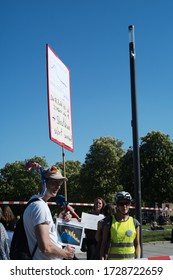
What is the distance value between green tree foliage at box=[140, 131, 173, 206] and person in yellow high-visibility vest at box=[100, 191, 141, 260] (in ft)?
169

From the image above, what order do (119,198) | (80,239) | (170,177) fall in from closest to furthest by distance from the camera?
1. (119,198)
2. (80,239)
3. (170,177)

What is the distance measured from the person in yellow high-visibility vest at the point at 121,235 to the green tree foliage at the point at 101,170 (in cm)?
5770

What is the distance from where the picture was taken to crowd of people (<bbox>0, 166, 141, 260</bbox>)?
3.50 m

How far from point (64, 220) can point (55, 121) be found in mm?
1879

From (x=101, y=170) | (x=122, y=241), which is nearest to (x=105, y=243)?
(x=122, y=241)

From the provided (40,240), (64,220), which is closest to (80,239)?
(64,220)

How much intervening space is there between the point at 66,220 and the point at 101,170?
6052 centimetres

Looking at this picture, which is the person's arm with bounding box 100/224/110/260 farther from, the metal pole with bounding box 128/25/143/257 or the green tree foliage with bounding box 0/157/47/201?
the green tree foliage with bounding box 0/157/47/201

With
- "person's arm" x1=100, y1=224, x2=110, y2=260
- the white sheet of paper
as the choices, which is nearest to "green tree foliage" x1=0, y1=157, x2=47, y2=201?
the white sheet of paper

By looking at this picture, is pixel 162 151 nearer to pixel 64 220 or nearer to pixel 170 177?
pixel 170 177

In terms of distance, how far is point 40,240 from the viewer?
11.3 ft

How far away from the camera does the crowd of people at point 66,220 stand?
3504 millimetres

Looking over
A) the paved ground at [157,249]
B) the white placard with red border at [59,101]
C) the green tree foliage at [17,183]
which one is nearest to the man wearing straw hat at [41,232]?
the white placard with red border at [59,101]

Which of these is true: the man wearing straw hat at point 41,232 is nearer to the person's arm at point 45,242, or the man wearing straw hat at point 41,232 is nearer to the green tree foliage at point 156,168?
the person's arm at point 45,242
